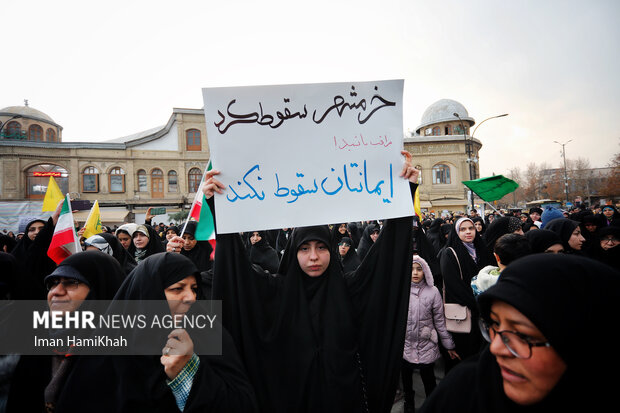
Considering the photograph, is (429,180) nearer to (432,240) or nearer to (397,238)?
(432,240)

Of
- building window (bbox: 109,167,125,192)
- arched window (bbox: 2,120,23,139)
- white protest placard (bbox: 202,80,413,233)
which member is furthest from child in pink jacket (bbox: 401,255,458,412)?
arched window (bbox: 2,120,23,139)

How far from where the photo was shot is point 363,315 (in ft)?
6.61

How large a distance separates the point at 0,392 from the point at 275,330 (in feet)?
4.90

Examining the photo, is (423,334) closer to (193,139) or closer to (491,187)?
(491,187)

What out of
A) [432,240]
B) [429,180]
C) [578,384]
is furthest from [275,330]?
[429,180]

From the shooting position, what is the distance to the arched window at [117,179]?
24.8m

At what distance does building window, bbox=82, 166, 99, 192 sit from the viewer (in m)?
24.2

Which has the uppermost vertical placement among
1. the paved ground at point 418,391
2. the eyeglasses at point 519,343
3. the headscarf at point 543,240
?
the headscarf at point 543,240

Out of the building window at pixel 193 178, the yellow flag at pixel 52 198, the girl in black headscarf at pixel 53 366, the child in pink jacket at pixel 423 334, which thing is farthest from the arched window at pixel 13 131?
the child in pink jacket at pixel 423 334

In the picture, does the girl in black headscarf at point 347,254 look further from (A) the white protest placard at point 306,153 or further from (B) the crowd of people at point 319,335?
(A) the white protest placard at point 306,153

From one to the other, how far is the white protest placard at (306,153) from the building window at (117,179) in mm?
27474

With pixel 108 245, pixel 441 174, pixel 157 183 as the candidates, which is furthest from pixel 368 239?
pixel 441 174

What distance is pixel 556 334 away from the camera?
0.90 m

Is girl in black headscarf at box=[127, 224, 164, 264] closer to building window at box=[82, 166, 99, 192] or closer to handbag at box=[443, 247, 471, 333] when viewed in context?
handbag at box=[443, 247, 471, 333]
